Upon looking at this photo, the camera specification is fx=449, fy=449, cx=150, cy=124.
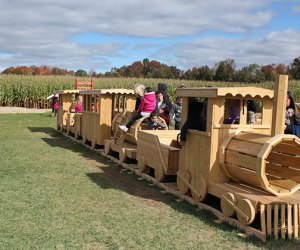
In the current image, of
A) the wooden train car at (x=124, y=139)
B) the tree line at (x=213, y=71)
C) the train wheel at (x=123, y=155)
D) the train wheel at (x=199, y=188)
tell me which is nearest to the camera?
the train wheel at (x=199, y=188)

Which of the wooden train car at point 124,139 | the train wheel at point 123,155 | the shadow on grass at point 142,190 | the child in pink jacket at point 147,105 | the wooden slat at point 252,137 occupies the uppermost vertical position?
the child in pink jacket at point 147,105

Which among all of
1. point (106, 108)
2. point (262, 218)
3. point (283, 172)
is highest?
point (106, 108)

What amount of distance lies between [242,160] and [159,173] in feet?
8.93

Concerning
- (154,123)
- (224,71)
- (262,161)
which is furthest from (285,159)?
(224,71)

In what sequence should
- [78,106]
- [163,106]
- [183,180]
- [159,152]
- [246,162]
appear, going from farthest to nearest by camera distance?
1. [78,106]
2. [163,106]
3. [159,152]
4. [183,180]
5. [246,162]

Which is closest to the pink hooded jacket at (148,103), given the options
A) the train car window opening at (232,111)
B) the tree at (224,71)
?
the train car window opening at (232,111)

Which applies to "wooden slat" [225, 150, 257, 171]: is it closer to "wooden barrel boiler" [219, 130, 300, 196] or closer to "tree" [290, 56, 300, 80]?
"wooden barrel boiler" [219, 130, 300, 196]

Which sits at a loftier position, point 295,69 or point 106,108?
point 295,69

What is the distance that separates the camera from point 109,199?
761 cm

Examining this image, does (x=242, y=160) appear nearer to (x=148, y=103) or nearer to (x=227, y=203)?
(x=227, y=203)

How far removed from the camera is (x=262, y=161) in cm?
580

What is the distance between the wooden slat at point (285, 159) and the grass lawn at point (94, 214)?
118 centimetres

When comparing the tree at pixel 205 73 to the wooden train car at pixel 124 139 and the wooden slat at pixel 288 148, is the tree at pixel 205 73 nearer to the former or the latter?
the wooden train car at pixel 124 139

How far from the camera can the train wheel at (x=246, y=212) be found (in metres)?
5.88
